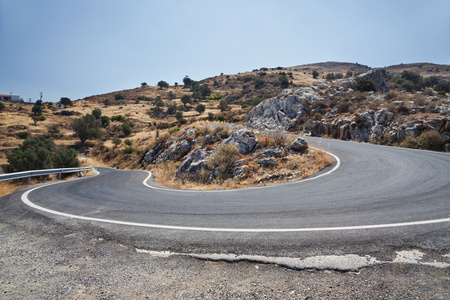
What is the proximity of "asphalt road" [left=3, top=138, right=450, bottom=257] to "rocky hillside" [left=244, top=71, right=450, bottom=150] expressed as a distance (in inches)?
412

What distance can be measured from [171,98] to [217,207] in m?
86.2

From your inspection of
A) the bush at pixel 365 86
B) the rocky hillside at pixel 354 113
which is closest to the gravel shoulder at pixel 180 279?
the rocky hillside at pixel 354 113

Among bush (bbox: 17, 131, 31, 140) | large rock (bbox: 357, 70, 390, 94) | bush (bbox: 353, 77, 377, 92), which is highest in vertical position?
large rock (bbox: 357, 70, 390, 94)

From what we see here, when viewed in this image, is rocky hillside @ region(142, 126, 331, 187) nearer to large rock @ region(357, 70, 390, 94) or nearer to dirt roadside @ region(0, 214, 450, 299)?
dirt roadside @ region(0, 214, 450, 299)

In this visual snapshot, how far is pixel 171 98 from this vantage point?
86250 millimetres

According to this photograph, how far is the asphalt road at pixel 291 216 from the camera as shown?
359cm

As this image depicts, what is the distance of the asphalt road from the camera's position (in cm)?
359

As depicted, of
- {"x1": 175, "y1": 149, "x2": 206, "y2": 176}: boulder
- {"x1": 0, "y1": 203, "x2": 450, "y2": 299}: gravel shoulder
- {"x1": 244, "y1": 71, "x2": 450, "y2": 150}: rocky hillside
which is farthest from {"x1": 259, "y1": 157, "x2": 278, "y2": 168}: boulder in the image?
{"x1": 244, "y1": 71, "x2": 450, "y2": 150}: rocky hillside

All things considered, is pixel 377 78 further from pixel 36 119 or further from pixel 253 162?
pixel 36 119

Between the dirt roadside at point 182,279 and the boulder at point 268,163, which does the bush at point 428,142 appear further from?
the dirt roadside at point 182,279

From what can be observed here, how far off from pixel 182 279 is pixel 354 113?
78.1 feet

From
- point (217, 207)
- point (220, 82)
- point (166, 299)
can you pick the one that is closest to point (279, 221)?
point (217, 207)

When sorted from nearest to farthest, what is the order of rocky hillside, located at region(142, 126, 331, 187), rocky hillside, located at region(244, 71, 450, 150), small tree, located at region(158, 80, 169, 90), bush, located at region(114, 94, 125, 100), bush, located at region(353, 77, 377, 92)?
1. rocky hillside, located at region(142, 126, 331, 187)
2. rocky hillside, located at region(244, 71, 450, 150)
3. bush, located at region(353, 77, 377, 92)
4. bush, located at region(114, 94, 125, 100)
5. small tree, located at region(158, 80, 169, 90)

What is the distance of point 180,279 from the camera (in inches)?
115
